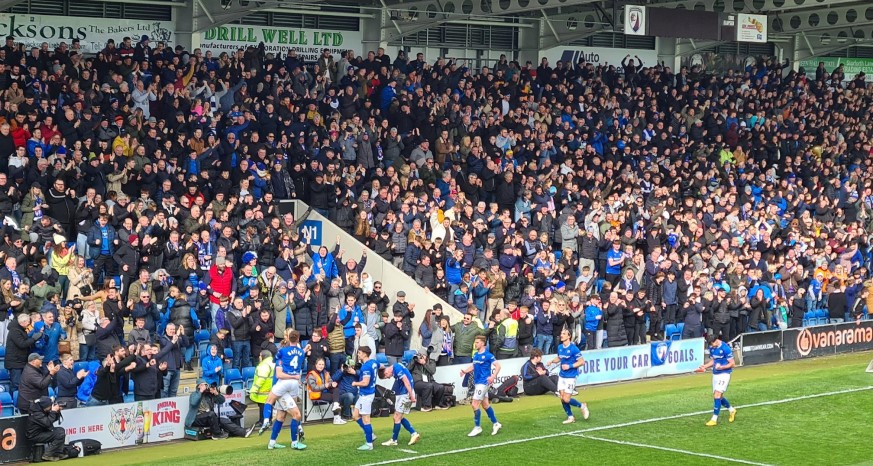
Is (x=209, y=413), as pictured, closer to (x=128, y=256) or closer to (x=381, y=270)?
(x=128, y=256)

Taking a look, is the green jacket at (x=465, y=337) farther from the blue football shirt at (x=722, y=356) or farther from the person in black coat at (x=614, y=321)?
the blue football shirt at (x=722, y=356)

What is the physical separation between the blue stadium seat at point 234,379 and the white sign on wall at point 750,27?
1776 cm

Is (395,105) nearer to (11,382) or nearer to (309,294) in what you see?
(309,294)

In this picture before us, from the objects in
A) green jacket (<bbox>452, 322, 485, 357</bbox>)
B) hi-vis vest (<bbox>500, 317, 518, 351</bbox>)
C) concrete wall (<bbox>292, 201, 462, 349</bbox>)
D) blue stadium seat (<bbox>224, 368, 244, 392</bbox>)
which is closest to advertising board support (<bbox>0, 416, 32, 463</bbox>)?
blue stadium seat (<bbox>224, 368, 244, 392</bbox>)

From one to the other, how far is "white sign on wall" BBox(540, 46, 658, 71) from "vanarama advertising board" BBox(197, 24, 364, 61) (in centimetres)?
733

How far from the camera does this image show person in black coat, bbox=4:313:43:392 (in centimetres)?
2072

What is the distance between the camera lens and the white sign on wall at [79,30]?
31.4 meters

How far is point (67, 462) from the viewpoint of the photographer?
19672mm

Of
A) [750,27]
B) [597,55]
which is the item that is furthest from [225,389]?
[597,55]

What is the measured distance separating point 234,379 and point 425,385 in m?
3.60

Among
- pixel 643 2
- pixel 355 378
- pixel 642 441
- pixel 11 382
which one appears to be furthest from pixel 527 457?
pixel 643 2

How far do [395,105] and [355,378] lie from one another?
36.1 feet

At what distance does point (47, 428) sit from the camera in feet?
64.2

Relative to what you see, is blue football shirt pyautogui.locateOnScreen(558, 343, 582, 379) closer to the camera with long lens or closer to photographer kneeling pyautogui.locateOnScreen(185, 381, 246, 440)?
photographer kneeling pyautogui.locateOnScreen(185, 381, 246, 440)
